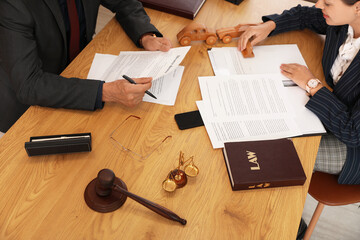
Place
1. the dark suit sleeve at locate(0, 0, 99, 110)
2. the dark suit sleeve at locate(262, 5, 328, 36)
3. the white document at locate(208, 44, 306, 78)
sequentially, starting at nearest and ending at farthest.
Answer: the dark suit sleeve at locate(0, 0, 99, 110) → the white document at locate(208, 44, 306, 78) → the dark suit sleeve at locate(262, 5, 328, 36)

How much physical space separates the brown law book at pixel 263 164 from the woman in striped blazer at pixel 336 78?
0.26 metres

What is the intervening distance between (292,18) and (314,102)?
541 mm

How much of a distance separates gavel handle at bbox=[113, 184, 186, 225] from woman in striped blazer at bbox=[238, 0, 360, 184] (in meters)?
0.70

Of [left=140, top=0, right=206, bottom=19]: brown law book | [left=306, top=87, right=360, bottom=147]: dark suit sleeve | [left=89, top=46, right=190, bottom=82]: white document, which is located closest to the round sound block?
[left=89, top=46, right=190, bottom=82]: white document

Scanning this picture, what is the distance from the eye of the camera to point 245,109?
1.26 meters

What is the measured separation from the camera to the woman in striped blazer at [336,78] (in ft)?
4.09

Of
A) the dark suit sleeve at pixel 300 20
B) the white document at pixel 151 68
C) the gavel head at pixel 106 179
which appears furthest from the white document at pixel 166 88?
the dark suit sleeve at pixel 300 20

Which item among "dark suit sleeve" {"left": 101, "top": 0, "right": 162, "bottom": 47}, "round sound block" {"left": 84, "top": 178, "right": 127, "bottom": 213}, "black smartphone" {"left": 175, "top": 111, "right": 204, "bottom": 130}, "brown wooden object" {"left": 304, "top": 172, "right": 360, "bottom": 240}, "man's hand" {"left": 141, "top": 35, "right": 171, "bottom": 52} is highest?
"dark suit sleeve" {"left": 101, "top": 0, "right": 162, "bottom": 47}

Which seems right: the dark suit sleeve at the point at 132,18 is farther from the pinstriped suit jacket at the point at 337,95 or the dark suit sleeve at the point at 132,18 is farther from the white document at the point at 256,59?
the pinstriped suit jacket at the point at 337,95

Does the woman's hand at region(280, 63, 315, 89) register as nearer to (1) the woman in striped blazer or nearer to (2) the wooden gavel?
(1) the woman in striped blazer

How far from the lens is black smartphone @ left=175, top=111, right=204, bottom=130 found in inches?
47.3

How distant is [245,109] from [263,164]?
0.27 m

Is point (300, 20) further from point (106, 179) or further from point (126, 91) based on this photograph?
point (106, 179)

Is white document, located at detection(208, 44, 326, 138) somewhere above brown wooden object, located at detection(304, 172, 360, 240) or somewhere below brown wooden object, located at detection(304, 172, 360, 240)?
above
